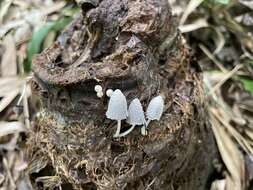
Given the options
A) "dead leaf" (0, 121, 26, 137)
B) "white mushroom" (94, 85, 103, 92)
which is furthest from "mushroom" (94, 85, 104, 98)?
"dead leaf" (0, 121, 26, 137)

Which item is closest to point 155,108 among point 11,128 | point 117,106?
point 117,106

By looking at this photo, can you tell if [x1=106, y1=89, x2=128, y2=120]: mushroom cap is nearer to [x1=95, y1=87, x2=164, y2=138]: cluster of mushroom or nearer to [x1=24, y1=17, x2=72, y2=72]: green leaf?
[x1=95, y1=87, x2=164, y2=138]: cluster of mushroom

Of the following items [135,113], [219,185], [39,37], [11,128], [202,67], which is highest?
[135,113]

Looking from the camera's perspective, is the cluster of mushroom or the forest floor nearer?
the cluster of mushroom

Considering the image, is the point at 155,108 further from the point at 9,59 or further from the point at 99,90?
the point at 9,59

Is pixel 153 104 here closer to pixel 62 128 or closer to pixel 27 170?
pixel 62 128
